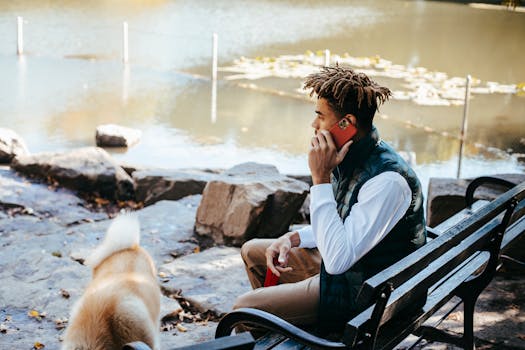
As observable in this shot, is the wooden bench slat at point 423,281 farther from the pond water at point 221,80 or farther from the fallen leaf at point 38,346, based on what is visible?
the pond water at point 221,80

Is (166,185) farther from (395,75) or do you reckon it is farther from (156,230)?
(395,75)

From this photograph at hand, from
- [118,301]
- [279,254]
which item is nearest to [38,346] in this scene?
[118,301]

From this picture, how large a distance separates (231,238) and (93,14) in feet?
67.9

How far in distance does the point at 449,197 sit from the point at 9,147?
614 centimetres

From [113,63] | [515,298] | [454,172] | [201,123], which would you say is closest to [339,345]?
[515,298]

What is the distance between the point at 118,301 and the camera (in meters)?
3.52

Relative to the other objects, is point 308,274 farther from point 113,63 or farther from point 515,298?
point 113,63

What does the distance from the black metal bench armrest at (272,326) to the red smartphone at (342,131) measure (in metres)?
0.81

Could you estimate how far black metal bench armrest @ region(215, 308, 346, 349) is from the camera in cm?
259

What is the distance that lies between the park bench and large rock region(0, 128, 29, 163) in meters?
6.70

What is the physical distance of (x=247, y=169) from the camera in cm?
695

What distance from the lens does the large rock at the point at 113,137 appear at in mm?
10875

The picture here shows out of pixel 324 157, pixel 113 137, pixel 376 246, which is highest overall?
pixel 324 157

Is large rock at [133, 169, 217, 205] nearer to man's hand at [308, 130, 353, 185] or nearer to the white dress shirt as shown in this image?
man's hand at [308, 130, 353, 185]
